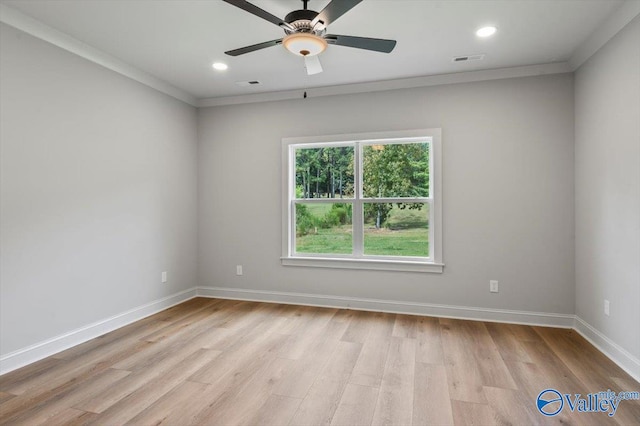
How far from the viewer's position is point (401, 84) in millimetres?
3918

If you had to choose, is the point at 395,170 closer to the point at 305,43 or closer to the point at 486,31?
the point at 486,31

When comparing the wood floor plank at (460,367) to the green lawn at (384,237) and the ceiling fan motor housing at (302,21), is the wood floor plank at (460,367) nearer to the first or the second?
the green lawn at (384,237)

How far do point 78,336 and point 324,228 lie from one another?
2785 millimetres

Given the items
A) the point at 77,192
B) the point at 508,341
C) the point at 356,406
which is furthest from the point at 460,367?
the point at 77,192

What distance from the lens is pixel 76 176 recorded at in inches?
120

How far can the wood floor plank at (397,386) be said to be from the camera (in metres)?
1.99

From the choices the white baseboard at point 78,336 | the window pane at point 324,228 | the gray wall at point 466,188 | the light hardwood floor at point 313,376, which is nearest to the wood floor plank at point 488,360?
the light hardwood floor at point 313,376

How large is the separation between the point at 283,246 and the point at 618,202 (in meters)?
3.37

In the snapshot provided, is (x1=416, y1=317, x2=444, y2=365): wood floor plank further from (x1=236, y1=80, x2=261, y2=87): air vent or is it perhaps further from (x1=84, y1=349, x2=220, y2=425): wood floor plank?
(x1=236, y1=80, x2=261, y2=87): air vent

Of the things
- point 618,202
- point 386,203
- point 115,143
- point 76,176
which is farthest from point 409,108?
point 76,176

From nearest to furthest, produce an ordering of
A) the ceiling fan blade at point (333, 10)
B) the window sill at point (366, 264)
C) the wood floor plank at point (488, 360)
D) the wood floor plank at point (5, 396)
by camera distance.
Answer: the ceiling fan blade at point (333, 10) < the wood floor plank at point (5, 396) < the wood floor plank at point (488, 360) < the window sill at point (366, 264)

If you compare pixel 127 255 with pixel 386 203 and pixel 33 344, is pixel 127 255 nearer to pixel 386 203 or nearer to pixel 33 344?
pixel 33 344

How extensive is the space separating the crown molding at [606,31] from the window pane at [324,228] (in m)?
2.73

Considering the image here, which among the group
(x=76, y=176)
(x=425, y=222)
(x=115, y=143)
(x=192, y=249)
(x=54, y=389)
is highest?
(x=115, y=143)
